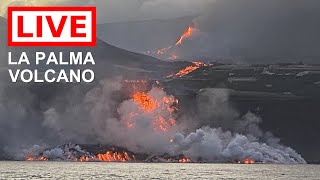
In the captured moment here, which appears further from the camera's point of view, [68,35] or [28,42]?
[28,42]

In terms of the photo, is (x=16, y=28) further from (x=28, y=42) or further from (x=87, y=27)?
(x=87, y=27)

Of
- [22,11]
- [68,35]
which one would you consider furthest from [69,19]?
[22,11]

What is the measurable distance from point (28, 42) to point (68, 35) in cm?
1508

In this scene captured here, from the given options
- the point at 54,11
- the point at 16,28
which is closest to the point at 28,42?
the point at 16,28

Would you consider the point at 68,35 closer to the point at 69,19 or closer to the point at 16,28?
the point at 69,19

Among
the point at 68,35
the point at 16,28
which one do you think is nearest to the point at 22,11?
the point at 16,28

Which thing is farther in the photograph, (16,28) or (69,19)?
(16,28)

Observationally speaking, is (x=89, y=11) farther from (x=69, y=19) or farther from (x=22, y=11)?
(x=22, y=11)

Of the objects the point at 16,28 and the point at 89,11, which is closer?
the point at 89,11

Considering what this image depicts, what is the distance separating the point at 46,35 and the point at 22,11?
691cm

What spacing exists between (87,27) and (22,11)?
48.3 ft

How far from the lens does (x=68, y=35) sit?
112 meters

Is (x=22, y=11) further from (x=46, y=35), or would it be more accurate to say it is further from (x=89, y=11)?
(x=89, y=11)

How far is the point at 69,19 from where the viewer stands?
111 m
